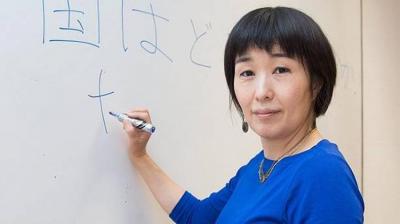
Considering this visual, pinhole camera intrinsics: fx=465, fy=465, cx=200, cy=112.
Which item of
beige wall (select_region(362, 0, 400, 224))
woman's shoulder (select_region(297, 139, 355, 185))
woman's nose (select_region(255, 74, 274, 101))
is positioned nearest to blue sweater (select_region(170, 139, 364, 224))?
woman's shoulder (select_region(297, 139, 355, 185))

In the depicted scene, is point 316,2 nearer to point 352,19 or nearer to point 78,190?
point 352,19

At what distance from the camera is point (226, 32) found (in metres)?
1.00

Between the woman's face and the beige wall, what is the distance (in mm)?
1000

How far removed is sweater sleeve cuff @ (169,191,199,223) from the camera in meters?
0.90

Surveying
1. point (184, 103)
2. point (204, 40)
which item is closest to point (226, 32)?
point (204, 40)

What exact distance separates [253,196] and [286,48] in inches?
9.6

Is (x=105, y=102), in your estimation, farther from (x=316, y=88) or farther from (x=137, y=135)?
(x=316, y=88)

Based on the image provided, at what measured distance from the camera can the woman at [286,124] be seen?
2.09ft

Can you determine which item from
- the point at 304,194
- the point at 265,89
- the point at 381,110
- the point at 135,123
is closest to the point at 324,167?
the point at 304,194

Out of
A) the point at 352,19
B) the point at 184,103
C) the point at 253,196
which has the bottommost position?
the point at 253,196

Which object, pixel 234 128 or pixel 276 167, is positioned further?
pixel 234 128

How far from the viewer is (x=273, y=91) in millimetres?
718

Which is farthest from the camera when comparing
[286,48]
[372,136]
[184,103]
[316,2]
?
[372,136]

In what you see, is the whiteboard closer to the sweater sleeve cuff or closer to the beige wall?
the sweater sleeve cuff
